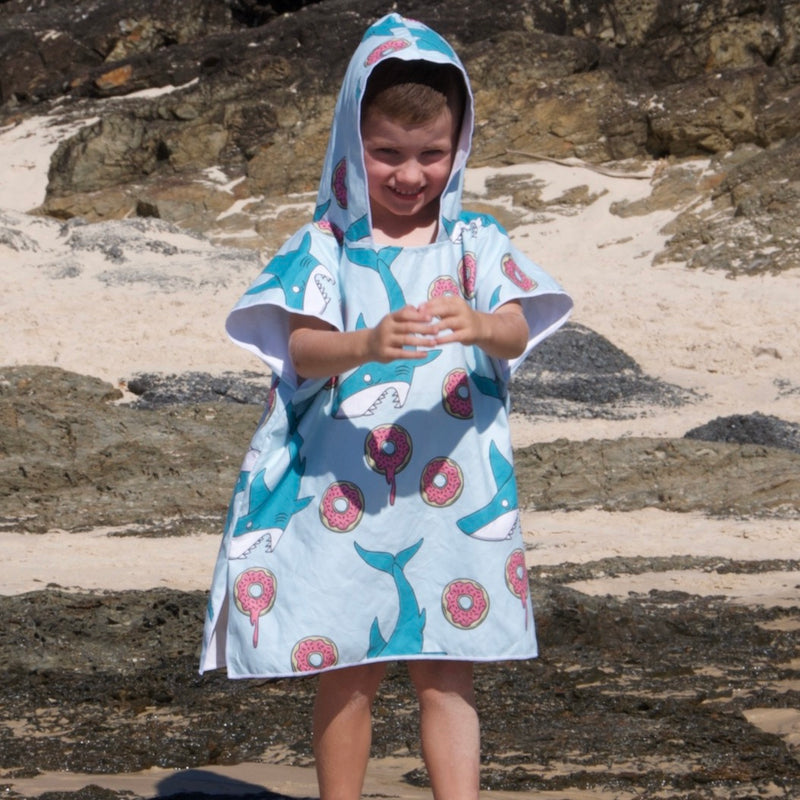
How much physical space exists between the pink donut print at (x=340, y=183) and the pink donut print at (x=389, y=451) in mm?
402

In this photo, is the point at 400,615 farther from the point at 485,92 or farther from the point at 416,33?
the point at 485,92

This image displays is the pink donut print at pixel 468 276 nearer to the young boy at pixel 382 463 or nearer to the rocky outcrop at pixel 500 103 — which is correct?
the young boy at pixel 382 463

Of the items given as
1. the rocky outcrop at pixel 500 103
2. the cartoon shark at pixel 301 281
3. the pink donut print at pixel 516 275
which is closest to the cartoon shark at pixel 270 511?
the cartoon shark at pixel 301 281

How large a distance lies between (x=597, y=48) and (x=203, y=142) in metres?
6.81

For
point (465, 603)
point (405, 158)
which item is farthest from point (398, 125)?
point (465, 603)

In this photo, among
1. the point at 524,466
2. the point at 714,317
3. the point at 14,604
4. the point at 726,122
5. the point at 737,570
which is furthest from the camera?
the point at 726,122

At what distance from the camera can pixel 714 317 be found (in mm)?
13914

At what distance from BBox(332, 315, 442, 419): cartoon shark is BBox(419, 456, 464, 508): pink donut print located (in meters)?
0.11

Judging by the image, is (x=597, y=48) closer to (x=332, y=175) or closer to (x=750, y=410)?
(x=750, y=410)

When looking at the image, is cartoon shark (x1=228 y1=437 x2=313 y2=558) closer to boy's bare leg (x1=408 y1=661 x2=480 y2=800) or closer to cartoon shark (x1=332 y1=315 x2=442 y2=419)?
Answer: cartoon shark (x1=332 y1=315 x2=442 y2=419)

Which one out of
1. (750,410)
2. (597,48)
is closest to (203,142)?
(597,48)

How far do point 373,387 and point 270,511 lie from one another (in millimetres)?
254

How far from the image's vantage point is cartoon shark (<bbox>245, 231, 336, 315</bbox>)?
2.19 metres

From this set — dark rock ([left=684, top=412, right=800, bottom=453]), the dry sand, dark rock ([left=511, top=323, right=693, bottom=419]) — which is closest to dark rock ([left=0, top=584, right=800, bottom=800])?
the dry sand
